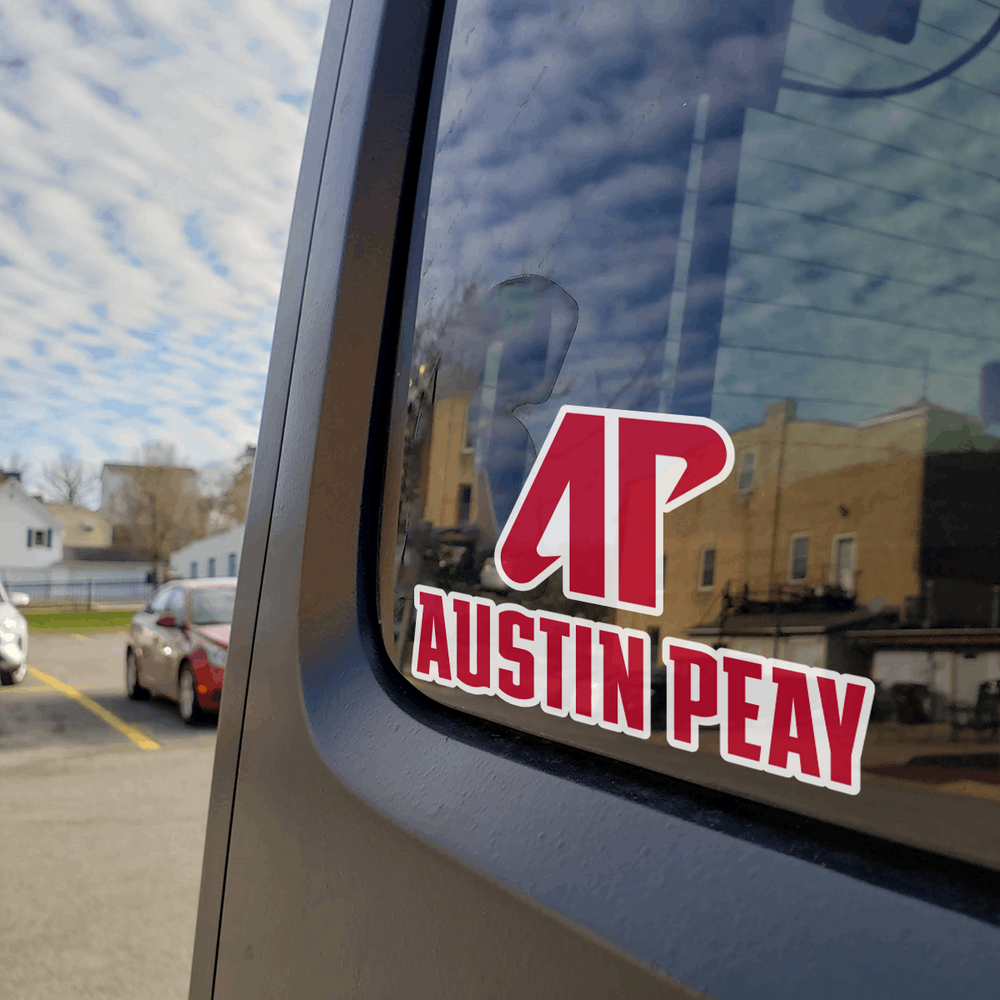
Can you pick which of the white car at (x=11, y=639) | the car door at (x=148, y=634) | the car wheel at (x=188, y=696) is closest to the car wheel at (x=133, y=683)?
the car door at (x=148, y=634)

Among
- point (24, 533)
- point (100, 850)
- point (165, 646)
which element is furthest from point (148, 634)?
point (24, 533)

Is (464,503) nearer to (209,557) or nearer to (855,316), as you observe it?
(855,316)

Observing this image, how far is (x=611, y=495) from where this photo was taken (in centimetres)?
78

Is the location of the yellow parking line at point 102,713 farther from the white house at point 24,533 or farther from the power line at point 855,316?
the white house at point 24,533

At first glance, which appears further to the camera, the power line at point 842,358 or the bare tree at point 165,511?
the bare tree at point 165,511

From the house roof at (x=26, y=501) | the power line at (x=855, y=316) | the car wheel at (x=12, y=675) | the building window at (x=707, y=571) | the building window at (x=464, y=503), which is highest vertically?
the house roof at (x=26, y=501)

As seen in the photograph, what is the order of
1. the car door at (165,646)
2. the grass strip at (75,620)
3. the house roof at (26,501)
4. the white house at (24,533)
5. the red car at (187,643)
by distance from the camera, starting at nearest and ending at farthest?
1. the red car at (187,643)
2. the car door at (165,646)
3. the grass strip at (75,620)
4. the white house at (24,533)
5. the house roof at (26,501)

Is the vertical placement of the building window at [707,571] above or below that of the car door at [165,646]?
above

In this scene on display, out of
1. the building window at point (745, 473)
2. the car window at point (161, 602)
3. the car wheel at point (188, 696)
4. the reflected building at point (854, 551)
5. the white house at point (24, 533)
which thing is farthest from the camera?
the white house at point (24, 533)

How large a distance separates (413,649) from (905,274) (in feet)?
1.91

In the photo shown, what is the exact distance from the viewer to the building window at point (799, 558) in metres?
0.68

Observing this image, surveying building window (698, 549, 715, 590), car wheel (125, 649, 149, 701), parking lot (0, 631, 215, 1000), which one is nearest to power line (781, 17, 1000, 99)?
building window (698, 549, 715, 590)

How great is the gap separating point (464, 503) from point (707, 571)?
0.94 feet

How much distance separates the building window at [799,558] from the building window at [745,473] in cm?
6
